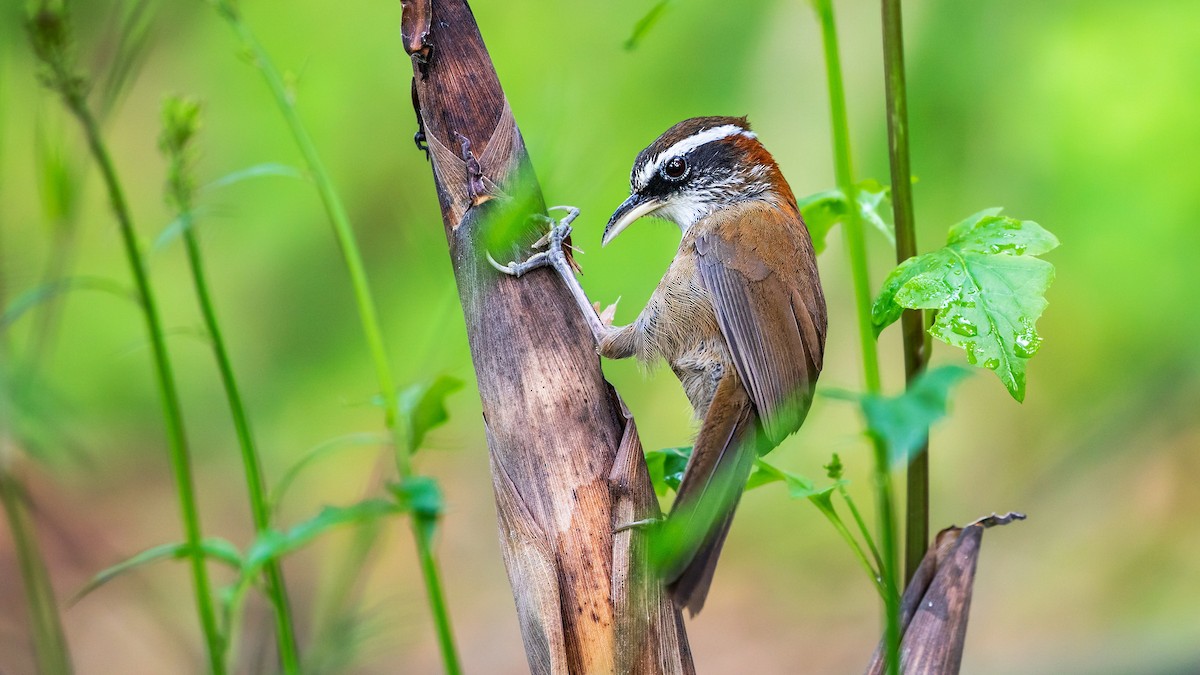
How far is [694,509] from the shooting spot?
1.41 meters

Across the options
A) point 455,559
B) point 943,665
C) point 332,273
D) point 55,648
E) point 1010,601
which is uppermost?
point 332,273

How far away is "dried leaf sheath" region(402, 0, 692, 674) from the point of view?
48.3 inches

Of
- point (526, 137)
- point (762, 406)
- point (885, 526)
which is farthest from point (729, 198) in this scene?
point (885, 526)

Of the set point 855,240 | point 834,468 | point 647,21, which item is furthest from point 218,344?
point 834,468

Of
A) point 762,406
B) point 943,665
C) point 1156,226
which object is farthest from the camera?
point 1156,226

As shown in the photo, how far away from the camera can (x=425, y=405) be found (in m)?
1.28

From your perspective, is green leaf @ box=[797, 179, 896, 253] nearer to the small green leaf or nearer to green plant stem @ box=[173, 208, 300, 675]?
the small green leaf

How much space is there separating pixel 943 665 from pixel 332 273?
2.41 m

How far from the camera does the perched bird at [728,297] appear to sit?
5.66ft

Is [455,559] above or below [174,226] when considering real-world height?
below

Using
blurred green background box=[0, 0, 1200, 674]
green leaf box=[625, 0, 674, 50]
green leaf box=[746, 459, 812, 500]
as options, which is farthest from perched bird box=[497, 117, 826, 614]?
blurred green background box=[0, 0, 1200, 674]

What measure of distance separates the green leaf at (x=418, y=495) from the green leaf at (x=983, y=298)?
594 millimetres

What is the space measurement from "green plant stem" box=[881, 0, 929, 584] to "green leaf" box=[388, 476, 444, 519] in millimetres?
719

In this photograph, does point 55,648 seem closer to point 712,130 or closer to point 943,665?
point 943,665
